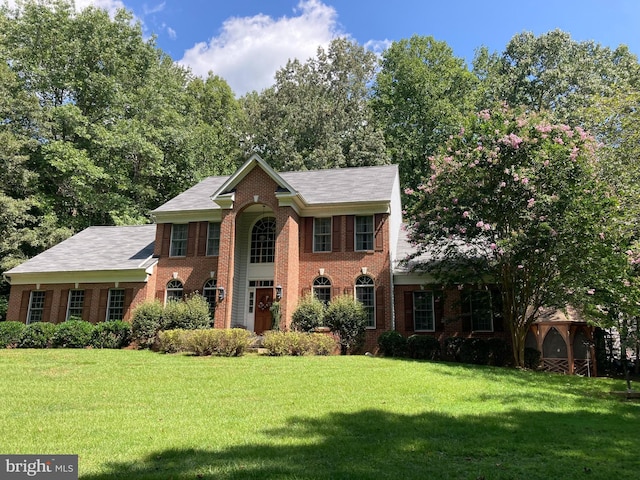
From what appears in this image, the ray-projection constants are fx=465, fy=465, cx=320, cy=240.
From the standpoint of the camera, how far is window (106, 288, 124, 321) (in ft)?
71.1

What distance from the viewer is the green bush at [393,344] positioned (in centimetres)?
1798

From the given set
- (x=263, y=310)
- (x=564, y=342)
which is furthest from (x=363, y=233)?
(x=564, y=342)

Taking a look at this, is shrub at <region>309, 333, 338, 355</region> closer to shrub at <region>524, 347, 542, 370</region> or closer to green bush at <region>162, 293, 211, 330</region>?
green bush at <region>162, 293, 211, 330</region>

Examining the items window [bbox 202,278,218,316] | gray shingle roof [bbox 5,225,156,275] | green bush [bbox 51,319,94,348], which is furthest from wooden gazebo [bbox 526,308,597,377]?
green bush [bbox 51,319,94,348]

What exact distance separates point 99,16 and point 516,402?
35.0m

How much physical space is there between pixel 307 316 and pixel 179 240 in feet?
26.1

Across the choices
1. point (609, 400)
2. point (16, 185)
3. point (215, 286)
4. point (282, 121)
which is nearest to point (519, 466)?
point (609, 400)

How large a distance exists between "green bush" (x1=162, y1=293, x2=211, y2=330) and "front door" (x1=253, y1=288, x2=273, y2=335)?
7.53ft

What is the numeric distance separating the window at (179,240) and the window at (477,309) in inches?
515

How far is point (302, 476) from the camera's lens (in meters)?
4.98

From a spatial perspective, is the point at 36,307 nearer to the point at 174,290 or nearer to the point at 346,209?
the point at 174,290

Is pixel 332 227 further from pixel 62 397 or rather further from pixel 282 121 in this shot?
pixel 282 121

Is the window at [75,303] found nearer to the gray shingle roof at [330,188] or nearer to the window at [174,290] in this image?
the window at [174,290]

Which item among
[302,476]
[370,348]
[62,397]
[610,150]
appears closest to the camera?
[302,476]
